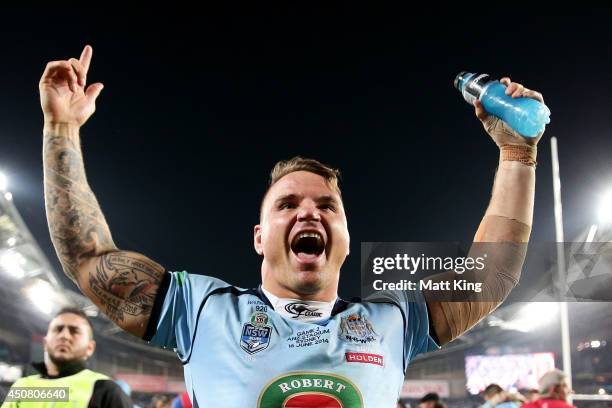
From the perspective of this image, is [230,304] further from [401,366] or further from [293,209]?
[401,366]

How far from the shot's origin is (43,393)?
3787 millimetres

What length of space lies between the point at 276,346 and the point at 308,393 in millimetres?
176

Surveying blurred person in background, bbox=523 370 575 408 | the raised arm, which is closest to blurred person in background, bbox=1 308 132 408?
the raised arm

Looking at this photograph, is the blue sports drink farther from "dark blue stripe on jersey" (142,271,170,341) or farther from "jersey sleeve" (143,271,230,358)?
"dark blue stripe on jersey" (142,271,170,341)

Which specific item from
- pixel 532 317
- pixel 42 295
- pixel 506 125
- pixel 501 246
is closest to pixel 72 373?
pixel 501 246

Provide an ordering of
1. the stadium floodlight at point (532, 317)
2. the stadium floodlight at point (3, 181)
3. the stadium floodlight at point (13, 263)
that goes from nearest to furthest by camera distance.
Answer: the stadium floodlight at point (3, 181) < the stadium floodlight at point (13, 263) < the stadium floodlight at point (532, 317)

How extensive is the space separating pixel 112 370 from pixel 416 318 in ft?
102

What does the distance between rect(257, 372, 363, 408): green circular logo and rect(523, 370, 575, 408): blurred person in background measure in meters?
3.89

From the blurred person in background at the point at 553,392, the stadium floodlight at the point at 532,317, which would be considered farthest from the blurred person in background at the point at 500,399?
the stadium floodlight at the point at 532,317

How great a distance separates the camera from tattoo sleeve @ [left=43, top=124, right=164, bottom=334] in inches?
77.8

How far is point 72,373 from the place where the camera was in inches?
148

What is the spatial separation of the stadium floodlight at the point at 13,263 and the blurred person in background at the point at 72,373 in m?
18.5

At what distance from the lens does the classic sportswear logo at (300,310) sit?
2021 mm

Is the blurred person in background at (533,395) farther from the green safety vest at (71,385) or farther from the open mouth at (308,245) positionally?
the open mouth at (308,245)
